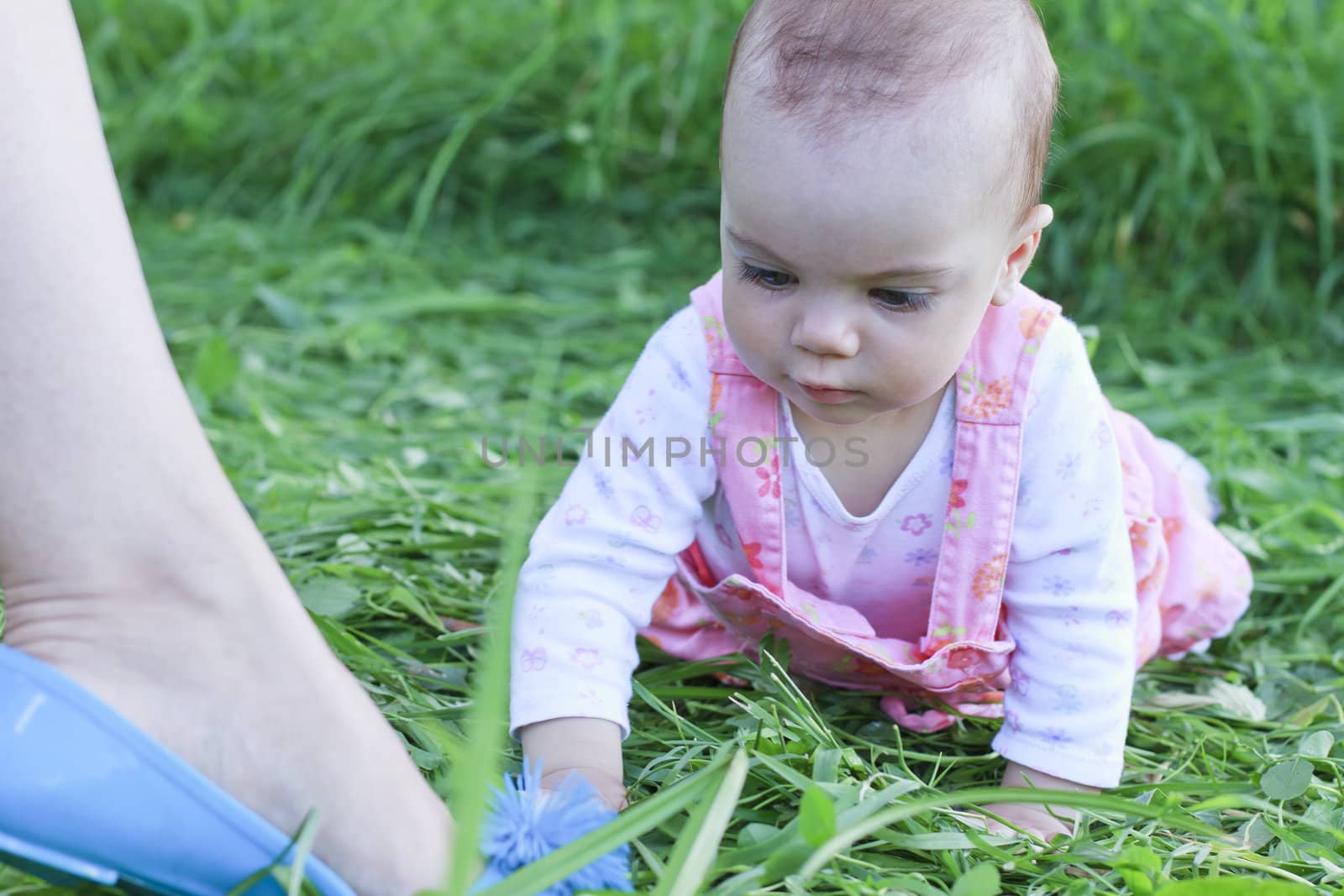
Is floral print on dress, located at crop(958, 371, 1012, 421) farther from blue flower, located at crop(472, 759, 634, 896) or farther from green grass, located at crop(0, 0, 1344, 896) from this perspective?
blue flower, located at crop(472, 759, 634, 896)

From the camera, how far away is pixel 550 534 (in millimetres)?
1260

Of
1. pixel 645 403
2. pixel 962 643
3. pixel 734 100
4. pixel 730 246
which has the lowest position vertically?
pixel 962 643

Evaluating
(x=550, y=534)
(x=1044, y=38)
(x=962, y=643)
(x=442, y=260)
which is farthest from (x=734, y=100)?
(x=442, y=260)

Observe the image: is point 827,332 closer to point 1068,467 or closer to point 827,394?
point 827,394

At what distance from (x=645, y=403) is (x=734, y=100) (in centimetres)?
30

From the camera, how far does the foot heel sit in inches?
33.4

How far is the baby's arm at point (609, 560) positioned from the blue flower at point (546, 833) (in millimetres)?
152

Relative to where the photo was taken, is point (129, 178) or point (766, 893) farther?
point (129, 178)

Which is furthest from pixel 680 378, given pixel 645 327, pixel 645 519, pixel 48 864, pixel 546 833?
pixel 645 327

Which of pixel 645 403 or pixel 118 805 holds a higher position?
pixel 645 403

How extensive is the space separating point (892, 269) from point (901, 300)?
45mm

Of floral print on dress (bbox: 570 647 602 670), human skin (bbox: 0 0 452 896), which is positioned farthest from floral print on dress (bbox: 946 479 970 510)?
human skin (bbox: 0 0 452 896)

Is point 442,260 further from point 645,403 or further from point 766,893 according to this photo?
point 766,893

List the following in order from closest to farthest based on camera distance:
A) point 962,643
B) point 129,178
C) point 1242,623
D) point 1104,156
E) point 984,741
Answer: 1. point 962,643
2. point 984,741
3. point 1242,623
4. point 1104,156
5. point 129,178
